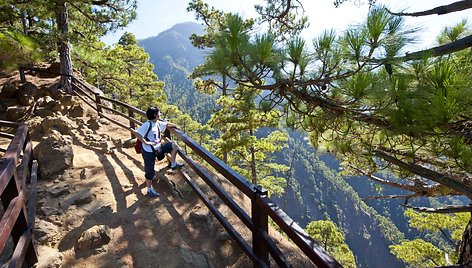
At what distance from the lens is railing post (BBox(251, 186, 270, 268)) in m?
2.04

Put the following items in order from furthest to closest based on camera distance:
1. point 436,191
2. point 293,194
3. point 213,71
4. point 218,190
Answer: point 293,194 < point 436,191 < point 213,71 < point 218,190

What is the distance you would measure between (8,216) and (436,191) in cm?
497

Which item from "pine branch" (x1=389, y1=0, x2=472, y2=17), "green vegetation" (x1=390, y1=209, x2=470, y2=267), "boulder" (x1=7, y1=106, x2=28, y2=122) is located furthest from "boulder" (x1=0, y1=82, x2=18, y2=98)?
"green vegetation" (x1=390, y1=209, x2=470, y2=267)

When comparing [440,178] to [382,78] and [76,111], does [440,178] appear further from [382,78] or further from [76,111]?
[76,111]

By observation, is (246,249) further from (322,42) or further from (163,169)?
(163,169)

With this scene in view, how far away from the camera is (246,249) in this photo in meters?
2.43

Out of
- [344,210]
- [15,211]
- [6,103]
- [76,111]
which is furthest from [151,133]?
[344,210]

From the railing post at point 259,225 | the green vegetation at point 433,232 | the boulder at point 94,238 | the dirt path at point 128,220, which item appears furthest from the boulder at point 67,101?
the green vegetation at point 433,232

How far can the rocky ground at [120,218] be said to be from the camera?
9.63 ft

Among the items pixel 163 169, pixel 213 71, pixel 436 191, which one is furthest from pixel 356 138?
pixel 163 169

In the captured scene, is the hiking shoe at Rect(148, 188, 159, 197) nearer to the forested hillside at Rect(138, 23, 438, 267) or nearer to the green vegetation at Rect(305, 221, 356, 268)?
the green vegetation at Rect(305, 221, 356, 268)

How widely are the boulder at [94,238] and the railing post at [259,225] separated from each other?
5.96 feet

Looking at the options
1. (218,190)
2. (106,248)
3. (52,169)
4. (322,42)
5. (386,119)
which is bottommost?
(106,248)

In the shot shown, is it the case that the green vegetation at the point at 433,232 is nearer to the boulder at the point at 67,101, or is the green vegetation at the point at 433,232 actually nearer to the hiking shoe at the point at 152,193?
the hiking shoe at the point at 152,193
